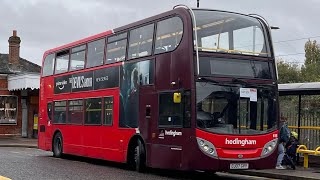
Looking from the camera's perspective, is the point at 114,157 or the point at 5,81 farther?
the point at 5,81

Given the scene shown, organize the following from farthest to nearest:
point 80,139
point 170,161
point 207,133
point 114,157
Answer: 1. point 80,139
2. point 114,157
3. point 170,161
4. point 207,133

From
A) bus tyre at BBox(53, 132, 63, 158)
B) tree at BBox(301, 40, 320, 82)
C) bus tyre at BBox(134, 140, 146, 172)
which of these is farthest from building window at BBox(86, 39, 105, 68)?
tree at BBox(301, 40, 320, 82)

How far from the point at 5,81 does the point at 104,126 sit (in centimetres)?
2238

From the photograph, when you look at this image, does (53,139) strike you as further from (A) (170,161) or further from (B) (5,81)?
(B) (5,81)

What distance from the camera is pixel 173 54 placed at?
482 inches

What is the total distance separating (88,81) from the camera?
1631 cm

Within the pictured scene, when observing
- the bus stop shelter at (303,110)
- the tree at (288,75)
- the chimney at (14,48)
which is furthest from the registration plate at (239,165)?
the tree at (288,75)

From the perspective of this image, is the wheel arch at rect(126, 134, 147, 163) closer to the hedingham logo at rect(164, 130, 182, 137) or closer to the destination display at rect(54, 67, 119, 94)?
the hedingham logo at rect(164, 130, 182, 137)

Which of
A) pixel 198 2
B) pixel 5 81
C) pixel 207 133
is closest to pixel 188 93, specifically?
pixel 207 133

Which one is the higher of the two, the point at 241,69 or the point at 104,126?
the point at 241,69

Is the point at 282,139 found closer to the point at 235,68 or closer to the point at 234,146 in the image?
the point at 234,146

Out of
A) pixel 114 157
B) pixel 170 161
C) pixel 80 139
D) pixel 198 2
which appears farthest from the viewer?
pixel 198 2

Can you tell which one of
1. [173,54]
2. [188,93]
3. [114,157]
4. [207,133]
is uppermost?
[173,54]

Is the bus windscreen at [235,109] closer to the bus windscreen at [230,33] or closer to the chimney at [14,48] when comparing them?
the bus windscreen at [230,33]
